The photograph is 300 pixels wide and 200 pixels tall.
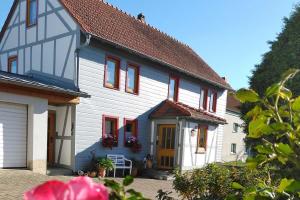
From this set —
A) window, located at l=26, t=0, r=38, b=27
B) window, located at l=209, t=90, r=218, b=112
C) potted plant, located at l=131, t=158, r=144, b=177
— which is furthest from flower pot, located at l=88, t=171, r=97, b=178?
window, located at l=209, t=90, r=218, b=112

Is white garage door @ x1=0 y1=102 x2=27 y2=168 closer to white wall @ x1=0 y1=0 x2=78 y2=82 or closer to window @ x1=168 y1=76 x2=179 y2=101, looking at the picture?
white wall @ x1=0 y1=0 x2=78 y2=82

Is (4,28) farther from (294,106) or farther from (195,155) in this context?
(294,106)

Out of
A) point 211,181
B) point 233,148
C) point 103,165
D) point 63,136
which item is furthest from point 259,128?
point 233,148

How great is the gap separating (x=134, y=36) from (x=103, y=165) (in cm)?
700

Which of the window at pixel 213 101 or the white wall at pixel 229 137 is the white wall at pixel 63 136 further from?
the white wall at pixel 229 137

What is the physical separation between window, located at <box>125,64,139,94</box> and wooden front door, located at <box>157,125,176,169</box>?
258 centimetres

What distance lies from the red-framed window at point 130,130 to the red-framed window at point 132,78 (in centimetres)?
143

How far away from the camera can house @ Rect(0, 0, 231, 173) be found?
11.7 metres

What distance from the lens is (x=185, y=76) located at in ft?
62.6

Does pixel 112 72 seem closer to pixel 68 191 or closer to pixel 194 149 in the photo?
pixel 194 149

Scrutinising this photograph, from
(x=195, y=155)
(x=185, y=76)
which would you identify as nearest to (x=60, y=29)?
(x=185, y=76)

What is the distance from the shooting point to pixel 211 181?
6.50 meters

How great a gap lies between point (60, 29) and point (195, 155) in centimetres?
938

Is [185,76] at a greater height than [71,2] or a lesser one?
lesser
